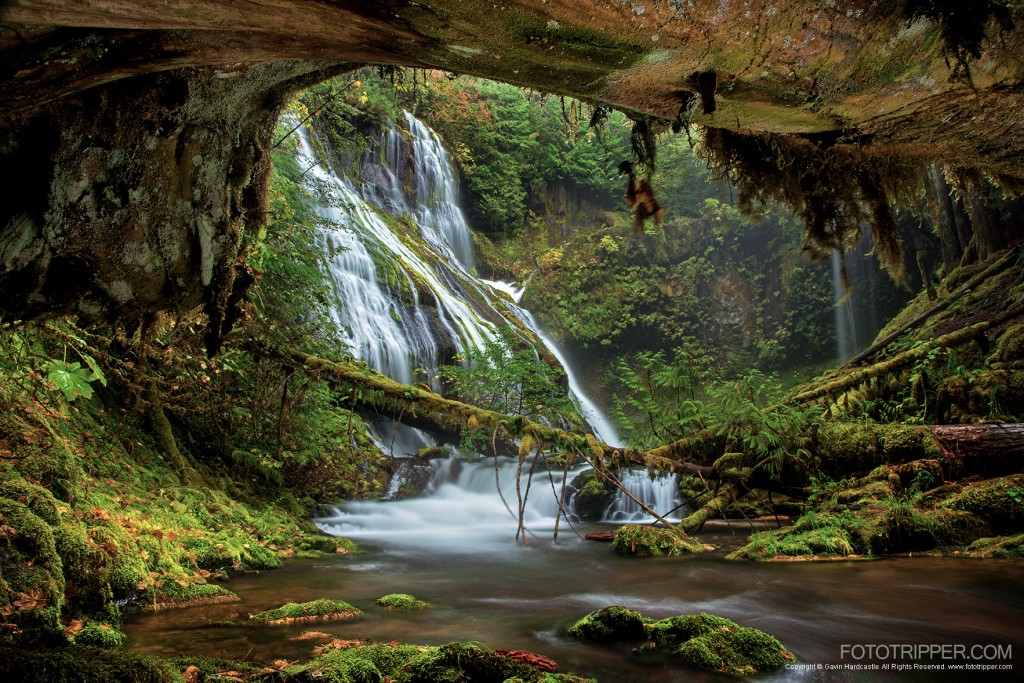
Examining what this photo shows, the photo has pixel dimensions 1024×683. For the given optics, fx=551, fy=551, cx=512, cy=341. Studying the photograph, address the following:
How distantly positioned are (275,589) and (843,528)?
5895mm

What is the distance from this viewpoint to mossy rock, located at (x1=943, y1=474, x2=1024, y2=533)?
211 inches

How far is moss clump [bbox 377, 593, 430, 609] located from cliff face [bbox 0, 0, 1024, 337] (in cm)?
286

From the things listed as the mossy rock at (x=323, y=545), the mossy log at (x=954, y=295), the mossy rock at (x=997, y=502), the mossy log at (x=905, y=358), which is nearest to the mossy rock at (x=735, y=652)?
the mossy rock at (x=997, y=502)

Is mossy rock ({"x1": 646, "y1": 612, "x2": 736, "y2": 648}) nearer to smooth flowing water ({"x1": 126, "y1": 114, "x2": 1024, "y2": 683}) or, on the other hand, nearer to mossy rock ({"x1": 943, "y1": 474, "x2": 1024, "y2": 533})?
smooth flowing water ({"x1": 126, "y1": 114, "x2": 1024, "y2": 683})

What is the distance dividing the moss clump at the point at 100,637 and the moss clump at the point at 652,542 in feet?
18.1

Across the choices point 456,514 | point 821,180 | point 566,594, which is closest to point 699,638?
point 566,594

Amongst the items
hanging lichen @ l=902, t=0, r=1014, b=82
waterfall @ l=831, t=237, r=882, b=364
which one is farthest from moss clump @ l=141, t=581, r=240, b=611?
waterfall @ l=831, t=237, r=882, b=364

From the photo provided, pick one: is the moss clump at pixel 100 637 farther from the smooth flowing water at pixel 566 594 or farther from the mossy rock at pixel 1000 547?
the mossy rock at pixel 1000 547

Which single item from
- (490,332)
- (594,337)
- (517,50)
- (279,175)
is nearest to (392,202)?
(490,332)

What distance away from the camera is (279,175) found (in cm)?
746

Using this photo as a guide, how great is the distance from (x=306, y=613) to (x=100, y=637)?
122cm

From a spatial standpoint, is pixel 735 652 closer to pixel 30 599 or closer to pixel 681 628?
pixel 681 628

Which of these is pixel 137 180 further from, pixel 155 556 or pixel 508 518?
pixel 508 518

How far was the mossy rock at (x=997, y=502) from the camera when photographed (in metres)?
5.37
